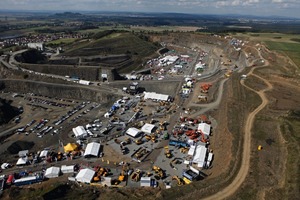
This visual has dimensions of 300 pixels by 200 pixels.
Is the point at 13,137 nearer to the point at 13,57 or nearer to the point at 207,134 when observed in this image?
the point at 207,134

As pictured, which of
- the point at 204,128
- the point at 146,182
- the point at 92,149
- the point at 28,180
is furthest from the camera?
the point at 204,128

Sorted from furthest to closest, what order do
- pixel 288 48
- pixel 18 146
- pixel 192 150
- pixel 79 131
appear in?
Answer: pixel 288 48
pixel 79 131
pixel 18 146
pixel 192 150

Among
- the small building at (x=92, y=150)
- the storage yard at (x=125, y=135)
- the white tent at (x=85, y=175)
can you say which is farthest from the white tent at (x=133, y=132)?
the white tent at (x=85, y=175)

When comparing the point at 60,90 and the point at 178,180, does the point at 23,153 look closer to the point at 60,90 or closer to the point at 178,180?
the point at 178,180

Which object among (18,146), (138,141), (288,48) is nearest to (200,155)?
(138,141)

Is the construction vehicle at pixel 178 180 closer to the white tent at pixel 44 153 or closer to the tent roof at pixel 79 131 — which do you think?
the tent roof at pixel 79 131

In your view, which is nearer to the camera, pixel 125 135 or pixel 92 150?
pixel 92 150

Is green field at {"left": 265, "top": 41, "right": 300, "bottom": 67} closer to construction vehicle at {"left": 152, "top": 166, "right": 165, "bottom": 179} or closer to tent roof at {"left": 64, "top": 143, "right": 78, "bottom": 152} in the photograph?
construction vehicle at {"left": 152, "top": 166, "right": 165, "bottom": 179}
